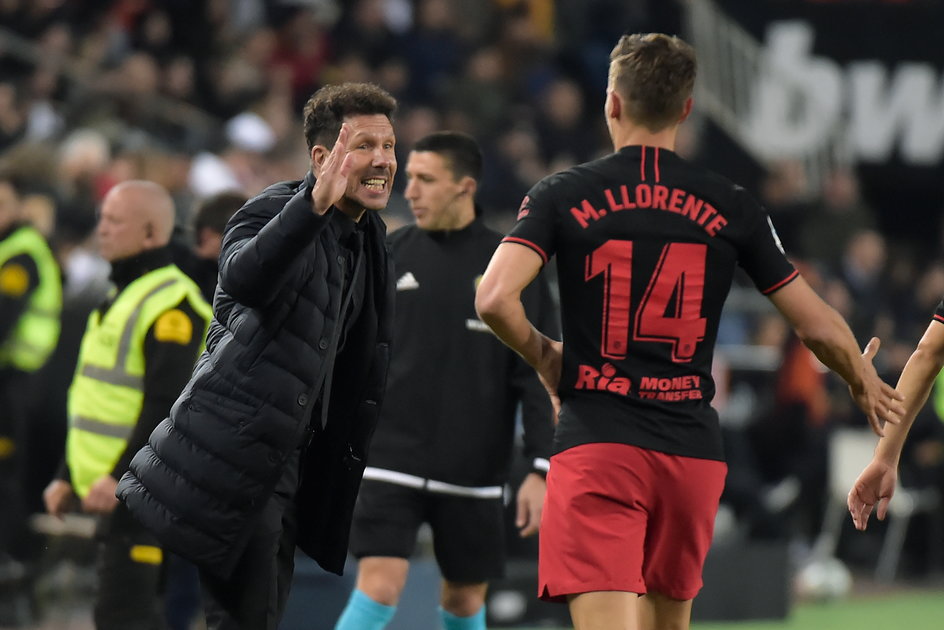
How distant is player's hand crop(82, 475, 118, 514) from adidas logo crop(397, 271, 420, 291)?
1590 millimetres

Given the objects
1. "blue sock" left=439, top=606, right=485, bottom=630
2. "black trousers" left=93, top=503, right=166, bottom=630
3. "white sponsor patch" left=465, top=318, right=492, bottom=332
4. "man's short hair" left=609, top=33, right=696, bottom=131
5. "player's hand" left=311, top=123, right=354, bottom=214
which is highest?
"man's short hair" left=609, top=33, right=696, bottom=131

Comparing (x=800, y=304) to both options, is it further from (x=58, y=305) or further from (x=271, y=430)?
(x=58, y=305)

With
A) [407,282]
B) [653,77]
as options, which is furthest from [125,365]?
[653,77]

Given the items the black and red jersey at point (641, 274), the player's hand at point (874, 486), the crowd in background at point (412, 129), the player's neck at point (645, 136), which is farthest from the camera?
the crowd in background at point (412, 129)

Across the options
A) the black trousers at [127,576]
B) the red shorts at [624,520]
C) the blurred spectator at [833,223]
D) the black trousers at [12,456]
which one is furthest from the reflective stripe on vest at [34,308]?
the blurred spectator at [833,223]

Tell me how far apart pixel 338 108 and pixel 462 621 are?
9.75ft

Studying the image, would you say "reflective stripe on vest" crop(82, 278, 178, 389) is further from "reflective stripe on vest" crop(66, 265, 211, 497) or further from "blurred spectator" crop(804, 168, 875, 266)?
"blurred spectator" crop(804, 168, 875, 266)

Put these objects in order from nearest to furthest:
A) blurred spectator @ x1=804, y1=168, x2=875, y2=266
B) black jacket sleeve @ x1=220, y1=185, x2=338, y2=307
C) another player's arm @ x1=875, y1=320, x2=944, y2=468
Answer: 1. black jacket sleeve @ x1=220, y1=185, x2=338, y2=307
2. another player's arm @ x1=875, y1=320, x2=944, y2=468
3. blurred spectator @ x1=804, y1=168, x2=875, y2=266

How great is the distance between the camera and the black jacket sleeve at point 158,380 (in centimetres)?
656

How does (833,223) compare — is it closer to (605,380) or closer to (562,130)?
(562,130)

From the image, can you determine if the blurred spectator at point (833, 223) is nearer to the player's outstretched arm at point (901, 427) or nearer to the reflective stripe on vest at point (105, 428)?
the reflective stripe on vest at point (105, 428)

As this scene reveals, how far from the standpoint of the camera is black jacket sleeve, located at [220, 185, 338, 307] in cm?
457

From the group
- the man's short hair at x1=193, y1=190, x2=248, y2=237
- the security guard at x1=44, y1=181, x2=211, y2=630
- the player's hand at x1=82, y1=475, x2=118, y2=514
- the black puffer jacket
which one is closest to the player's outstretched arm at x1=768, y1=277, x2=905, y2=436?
the black puffer jacket

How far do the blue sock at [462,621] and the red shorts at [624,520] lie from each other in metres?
2.06
